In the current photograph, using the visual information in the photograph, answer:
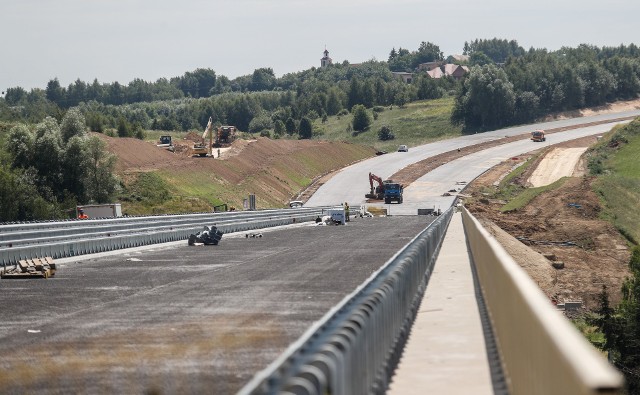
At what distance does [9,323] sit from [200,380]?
665 cm

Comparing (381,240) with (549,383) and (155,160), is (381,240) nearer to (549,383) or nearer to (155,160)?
(549,383)

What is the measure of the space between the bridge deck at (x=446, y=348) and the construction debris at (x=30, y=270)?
902 centimetres

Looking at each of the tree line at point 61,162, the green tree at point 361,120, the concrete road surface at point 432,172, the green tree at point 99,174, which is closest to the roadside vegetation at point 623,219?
the concrete road surface at point 432,172

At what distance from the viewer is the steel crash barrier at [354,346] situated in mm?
6945

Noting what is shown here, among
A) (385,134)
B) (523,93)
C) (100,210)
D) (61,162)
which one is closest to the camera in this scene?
(100,210)

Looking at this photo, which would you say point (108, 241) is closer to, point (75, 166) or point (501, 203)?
point (75, 166)

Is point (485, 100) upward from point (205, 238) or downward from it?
upward

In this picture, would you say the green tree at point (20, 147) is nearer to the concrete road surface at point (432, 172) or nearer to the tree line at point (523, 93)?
the concrete road surface at point (432, 172)

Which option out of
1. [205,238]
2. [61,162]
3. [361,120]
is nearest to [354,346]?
[205,238]

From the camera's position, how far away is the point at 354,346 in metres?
9.34

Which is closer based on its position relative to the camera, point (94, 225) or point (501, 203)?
point (94, 225)

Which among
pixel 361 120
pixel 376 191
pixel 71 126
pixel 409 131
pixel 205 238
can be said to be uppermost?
pixel 361 120

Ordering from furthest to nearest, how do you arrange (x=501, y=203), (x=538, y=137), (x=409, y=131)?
(x=409, y=131)
(x=538, y=137)
(x=501, y=203)

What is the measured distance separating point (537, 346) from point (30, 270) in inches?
817
